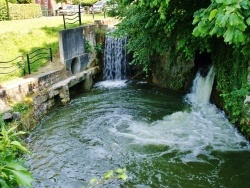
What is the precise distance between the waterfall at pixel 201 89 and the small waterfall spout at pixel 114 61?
4679mm

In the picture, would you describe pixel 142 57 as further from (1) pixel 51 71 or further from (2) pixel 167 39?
(1) pixel 51 71

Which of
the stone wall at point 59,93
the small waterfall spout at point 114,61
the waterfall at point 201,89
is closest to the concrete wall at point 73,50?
the stone wall at point 59,93

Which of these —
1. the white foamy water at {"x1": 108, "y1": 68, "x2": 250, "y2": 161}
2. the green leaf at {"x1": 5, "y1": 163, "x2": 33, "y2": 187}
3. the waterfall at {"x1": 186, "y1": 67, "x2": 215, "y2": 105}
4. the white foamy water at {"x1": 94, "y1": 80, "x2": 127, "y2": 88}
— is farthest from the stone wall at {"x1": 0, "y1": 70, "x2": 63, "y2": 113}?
the green leaf at {"x1": 5, "y1": 163, "x2": 33, "y2": 187}

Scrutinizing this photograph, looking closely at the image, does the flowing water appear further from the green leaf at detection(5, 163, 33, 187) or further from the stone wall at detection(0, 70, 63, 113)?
the green leaf at detection(5, 163, 33, 187)

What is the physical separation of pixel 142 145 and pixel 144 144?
8 cm

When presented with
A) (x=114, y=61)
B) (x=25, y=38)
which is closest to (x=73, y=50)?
(x=114, y=61)

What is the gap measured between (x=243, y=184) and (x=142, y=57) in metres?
5.39

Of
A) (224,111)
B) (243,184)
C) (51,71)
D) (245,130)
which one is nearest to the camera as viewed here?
(243,184)

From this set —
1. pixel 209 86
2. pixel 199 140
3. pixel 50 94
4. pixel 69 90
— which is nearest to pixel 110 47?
pixel 69 90

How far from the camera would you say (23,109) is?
10547mm

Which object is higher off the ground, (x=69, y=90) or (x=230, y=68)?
(x=230, y=68)

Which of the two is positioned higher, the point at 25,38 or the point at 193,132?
the point at 25,38

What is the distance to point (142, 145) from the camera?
9094 millimetres

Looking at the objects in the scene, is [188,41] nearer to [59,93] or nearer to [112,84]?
[59,93]
